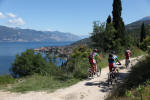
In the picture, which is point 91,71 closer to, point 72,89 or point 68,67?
point 72,89

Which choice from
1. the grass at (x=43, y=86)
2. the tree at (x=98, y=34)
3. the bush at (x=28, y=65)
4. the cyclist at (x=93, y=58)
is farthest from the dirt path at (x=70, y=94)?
the tree at (x=98, y=34)

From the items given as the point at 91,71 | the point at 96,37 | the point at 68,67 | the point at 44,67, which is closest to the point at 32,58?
the point at 44,67

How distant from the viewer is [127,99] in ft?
15.6

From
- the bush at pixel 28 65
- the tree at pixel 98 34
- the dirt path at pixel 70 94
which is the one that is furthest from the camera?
the tree at pixel 98 34

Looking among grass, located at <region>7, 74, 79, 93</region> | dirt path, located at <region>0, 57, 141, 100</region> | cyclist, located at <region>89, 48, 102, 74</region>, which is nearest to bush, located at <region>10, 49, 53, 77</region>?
grass, located at <region>7, 74, 79, 93</region>

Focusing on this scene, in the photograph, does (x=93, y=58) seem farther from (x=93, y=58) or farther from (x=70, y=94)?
(x=70, y=94)

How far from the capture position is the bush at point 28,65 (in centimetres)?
1464

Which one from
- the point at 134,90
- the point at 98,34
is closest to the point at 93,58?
the point at 134,90

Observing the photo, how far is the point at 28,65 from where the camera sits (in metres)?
14.6

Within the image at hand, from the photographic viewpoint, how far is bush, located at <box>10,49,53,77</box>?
14.6 meters

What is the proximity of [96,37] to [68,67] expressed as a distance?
11.7 meters

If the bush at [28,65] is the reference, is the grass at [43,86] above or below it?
below

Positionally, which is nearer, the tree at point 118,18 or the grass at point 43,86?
the grass at point 43,86

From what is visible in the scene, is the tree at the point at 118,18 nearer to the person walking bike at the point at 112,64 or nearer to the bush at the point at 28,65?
the bush at the point at 28,65
